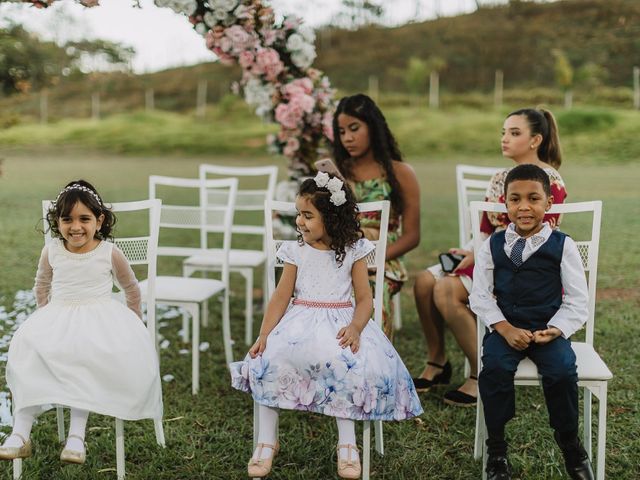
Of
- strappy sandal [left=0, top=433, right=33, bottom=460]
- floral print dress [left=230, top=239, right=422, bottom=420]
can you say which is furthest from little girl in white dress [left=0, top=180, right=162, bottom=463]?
floral print dress [left=230, top=239, right=422, bottom=420]

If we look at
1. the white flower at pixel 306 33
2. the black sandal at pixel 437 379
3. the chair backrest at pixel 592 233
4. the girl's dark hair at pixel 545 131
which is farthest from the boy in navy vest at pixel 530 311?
the white flower at pixel 306 33

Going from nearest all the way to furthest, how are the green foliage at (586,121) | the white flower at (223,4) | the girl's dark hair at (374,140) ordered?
the girl's dark hair at (374,140), the white flower at (223,4), the green foliage at (586,121)

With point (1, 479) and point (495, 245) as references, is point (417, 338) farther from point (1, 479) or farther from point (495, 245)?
point (1, 479)

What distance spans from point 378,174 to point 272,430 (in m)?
1.75

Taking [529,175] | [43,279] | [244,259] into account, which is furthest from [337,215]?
[244,259]

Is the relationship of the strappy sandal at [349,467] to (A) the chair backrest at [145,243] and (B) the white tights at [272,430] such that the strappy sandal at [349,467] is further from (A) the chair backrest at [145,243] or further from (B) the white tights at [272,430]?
(A) the chair backrest at [145,243]

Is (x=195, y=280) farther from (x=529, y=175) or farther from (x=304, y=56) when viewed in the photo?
(x=529, y=175)

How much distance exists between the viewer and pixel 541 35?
3462 centimetres

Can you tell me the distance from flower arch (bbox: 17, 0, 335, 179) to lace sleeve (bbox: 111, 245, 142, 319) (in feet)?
6.56

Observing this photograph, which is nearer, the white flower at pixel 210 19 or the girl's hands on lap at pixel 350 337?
the girl's hands on lap at pixel 350 337

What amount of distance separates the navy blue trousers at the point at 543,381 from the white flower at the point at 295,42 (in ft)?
8.84

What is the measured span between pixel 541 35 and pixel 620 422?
3388cm

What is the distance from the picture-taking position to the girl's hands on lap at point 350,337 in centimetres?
294

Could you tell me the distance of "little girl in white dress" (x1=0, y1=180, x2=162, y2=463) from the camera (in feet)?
9.35
